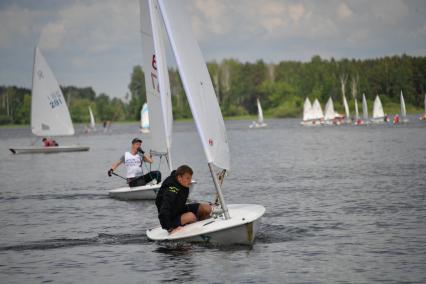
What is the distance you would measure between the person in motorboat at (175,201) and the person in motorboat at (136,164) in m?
8.46

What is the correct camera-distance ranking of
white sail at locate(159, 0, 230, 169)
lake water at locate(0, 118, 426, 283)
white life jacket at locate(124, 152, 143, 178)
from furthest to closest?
white life jacket at locate(124, 152, 143, 178) < white sail at locate(159, 0, 230, 169) < lake water at locate(0, 118, 426, 283)

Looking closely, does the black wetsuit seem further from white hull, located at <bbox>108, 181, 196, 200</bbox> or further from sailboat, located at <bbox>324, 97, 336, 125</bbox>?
sailboat, located at <bbox>324, 97, 336, 125</bbox>

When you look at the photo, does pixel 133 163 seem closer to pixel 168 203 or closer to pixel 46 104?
pixel 168 203

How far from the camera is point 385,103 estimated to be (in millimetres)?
192500

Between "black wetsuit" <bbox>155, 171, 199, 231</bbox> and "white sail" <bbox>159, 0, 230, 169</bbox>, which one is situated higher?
"white sail" <bbox>159, 0, 230, 169</bbox>

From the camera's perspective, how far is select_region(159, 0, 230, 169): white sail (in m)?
17.7

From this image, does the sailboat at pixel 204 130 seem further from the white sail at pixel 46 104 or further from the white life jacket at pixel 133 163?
the white sail at pixel 46 104

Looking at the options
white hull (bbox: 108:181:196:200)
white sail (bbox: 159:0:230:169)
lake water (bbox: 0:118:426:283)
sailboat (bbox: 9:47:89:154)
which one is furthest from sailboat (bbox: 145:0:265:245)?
sailboat (bbox: 9:47:89:154)

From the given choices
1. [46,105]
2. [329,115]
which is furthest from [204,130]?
[329,115]

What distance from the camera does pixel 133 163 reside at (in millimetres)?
27578

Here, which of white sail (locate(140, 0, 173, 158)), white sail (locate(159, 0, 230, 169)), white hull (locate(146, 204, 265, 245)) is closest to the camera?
white sail (locate(159, 0, 230, 169))

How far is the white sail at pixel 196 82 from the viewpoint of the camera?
58.1ft

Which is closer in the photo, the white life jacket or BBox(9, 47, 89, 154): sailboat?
the white life jacket

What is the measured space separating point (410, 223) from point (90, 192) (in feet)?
54.9
